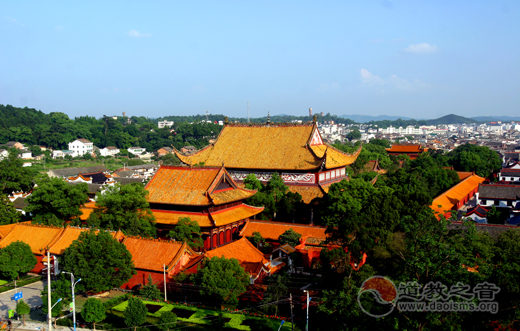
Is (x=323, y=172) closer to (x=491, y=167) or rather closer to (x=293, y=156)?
(x=293, y=156)

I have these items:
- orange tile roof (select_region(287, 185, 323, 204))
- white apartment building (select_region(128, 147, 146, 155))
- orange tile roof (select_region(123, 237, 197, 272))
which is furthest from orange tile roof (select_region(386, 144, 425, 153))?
orange tile roof (select_region(123, 237, 197, 272))

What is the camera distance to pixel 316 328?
1564 centimetres

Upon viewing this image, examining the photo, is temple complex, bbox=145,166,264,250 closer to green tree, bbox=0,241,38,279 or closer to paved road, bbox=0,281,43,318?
green tree, bbox=0,241,38,279

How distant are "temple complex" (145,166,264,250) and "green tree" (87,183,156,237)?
1.14m

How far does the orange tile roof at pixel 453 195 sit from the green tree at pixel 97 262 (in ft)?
77.9

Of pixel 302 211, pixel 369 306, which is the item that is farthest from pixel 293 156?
pixel 369 306

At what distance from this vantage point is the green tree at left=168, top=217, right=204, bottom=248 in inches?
882

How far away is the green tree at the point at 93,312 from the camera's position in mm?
16438

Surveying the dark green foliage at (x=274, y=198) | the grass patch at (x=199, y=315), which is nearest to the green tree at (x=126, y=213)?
the grass patch at (x=199, y=315)

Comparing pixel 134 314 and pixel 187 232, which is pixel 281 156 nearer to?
pixel 187 232

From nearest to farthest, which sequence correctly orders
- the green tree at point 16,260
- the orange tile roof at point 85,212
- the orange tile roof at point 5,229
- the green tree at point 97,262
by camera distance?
the green tree at point 97,262, the green tree at point 16,260, the orange tile roof at point 5,229, the orange tile roof at point 85,212

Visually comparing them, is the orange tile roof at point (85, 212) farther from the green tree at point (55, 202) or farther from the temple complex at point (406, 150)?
the temple complex at point (406, 150)

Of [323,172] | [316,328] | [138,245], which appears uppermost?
[323,172]

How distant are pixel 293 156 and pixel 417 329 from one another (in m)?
20.9
